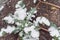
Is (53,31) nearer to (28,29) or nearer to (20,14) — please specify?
(28,29)

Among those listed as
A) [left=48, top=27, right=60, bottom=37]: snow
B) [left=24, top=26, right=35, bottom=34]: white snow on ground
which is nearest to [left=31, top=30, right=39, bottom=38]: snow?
[left=24, top=26, right=35, bottom=34]: white snow on ground

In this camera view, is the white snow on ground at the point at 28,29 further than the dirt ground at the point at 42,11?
No

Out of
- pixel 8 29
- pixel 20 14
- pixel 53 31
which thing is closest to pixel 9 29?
pixel 8 29

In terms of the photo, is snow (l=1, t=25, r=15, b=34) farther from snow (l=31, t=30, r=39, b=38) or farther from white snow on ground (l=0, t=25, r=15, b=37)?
snow (l=31, t=30, r=39, b=38)

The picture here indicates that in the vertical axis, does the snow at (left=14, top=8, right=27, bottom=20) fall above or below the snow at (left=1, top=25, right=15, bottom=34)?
above

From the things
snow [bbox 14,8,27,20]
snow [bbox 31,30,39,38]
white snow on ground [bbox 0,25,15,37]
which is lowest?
snow [bbox 31,30,39,38]

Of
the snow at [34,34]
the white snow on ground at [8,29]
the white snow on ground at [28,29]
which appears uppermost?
the white snow on ground at [8,29]

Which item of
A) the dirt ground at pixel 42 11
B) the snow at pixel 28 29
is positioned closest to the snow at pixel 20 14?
the snow at pixel 28 29

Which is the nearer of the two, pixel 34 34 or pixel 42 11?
pixel 34 34

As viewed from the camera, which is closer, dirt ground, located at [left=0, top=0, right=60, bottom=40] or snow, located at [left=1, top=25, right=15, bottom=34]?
snow, located at [left=1, top=25, right=15, bottom=34]

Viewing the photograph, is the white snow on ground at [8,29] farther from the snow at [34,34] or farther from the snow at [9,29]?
the snow at [34,34]

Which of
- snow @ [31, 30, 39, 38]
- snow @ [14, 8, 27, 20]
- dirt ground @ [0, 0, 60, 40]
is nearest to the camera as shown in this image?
snow @ [31, 30, 39, 38]

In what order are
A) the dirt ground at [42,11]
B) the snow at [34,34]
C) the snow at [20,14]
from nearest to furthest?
the snow at [34,34]
the snow at [20,14]
the dirt ground at [42,11]
